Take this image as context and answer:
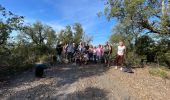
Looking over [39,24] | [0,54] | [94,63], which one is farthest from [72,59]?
[39,24]

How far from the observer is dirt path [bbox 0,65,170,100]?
1533 centimetres

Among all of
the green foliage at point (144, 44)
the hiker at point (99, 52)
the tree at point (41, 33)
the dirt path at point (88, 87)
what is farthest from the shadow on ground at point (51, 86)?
the tree at point (41, 33)

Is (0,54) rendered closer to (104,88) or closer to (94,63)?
(94,63)

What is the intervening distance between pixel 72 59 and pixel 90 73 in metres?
6.15

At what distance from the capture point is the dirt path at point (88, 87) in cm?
1533

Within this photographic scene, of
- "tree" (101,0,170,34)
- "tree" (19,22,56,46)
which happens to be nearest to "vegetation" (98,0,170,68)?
"tree" (101,0,170,34)

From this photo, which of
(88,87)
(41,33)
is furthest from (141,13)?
(41,33)

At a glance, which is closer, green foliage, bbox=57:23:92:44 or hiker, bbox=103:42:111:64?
hiker, bbox=103:42:111:64

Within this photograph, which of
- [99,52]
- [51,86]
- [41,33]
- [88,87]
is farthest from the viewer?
[41,33]

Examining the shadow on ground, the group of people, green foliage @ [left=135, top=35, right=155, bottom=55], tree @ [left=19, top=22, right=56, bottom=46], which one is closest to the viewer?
the shadow on ground

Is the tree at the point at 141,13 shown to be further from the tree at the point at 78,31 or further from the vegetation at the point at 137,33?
the tree at the point at 78,31

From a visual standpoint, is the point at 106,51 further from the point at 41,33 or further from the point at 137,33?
the point at 41,33

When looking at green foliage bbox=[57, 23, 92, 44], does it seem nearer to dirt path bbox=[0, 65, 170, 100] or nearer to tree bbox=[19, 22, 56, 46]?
tree bbox=[19, 22, 56, 46]

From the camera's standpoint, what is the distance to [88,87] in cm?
1684
